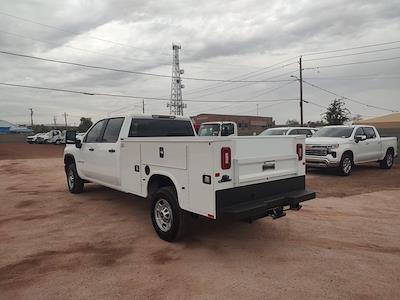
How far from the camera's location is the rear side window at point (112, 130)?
654cm

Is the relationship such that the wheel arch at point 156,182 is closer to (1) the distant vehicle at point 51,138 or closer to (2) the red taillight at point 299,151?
(2) the red taillight at point 299,151

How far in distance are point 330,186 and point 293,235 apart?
16.2 ft

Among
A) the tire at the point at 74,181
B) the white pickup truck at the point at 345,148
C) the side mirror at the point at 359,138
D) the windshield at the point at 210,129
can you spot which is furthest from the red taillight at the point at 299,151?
the windshield at the point at 210,129

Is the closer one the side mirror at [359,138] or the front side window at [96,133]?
the front side window at [96,133]

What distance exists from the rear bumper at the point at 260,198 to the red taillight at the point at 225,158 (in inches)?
12.1

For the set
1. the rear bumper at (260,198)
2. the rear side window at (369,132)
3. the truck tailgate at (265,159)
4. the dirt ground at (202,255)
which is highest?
the rear side window at (369,132)

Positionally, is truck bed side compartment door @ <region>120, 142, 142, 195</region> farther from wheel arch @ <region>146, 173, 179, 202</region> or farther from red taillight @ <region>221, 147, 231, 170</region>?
red taillight @ <region>221, 147, 231, 170</region>

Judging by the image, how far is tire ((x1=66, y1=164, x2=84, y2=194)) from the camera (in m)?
8.66

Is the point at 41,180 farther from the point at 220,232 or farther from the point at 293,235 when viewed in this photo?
the point at 293,235

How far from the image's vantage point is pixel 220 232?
5.48 metres

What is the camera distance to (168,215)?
5.03 metres

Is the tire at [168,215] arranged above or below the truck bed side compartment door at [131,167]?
below

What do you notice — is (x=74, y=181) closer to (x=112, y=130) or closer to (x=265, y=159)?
(x=112, y=130)

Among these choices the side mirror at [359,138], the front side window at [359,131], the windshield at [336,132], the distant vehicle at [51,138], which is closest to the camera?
the side mirror at [359,138]
